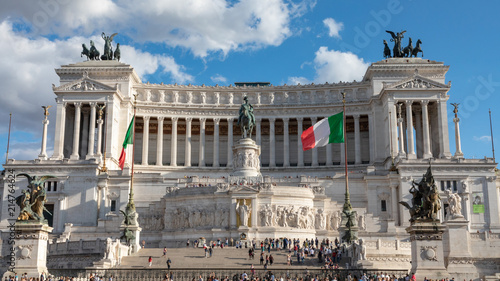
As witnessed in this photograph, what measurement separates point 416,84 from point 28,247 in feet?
228

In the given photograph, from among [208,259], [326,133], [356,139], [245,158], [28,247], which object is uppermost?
[356,139]

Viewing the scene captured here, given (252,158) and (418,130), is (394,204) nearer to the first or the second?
(252,158)

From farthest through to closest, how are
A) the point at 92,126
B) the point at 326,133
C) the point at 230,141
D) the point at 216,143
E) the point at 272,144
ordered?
1. the point at 230,141
2. the point at 272,144
3. the point at 216,143
4. the point at 92,126
5. the point at 326,133

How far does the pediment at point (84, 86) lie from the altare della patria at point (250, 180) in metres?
0.16

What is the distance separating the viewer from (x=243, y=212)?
68125 mm

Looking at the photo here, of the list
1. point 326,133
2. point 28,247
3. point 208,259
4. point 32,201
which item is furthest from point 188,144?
point 28,247

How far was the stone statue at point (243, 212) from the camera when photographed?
67.9m

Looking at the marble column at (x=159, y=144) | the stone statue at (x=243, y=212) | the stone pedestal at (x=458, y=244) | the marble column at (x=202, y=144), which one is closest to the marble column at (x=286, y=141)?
the marble column at (x=202, y=144)

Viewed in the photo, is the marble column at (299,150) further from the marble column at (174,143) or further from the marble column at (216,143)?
the marble column at (174,143)

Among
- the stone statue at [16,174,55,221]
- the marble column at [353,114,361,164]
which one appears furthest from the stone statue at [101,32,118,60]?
the stone statue at [16,174,55,221]

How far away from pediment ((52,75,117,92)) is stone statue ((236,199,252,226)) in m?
37.0

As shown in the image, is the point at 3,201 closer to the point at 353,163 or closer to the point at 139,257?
the point at 139,257

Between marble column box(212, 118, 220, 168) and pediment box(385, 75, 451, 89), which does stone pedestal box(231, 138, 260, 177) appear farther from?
pediment box(385, 75, 451, 89)

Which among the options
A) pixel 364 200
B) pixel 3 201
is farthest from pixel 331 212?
pixel 3 201
